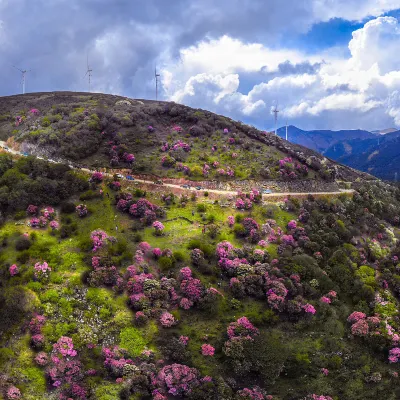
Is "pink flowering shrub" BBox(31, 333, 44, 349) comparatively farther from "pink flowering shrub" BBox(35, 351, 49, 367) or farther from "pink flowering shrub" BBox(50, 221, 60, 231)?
"pink flowering shrub" BBox(50, 221, 60, 231)

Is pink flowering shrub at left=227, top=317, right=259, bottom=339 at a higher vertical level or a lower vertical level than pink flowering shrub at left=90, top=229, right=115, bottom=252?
lower

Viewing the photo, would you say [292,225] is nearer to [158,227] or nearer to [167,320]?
[158,227]

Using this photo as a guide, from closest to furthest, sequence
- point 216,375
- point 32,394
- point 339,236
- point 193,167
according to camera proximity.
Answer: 1. point 32,394
2. point 216,375
3. point 339,236
4. point 193,167

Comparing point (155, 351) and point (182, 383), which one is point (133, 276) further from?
point (182, 383)

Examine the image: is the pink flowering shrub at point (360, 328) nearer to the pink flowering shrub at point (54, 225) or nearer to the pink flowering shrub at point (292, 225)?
the pink flowering shrub at point (292, 225)

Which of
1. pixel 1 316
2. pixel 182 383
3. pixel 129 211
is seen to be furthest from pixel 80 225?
pixel 182 383

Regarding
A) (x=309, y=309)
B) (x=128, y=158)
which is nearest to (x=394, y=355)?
(x=309, y=309)

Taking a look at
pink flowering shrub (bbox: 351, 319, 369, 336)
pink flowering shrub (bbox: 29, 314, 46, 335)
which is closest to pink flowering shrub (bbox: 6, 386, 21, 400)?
pink flowering shrub (bbox: 29, 314, 46, 335)
